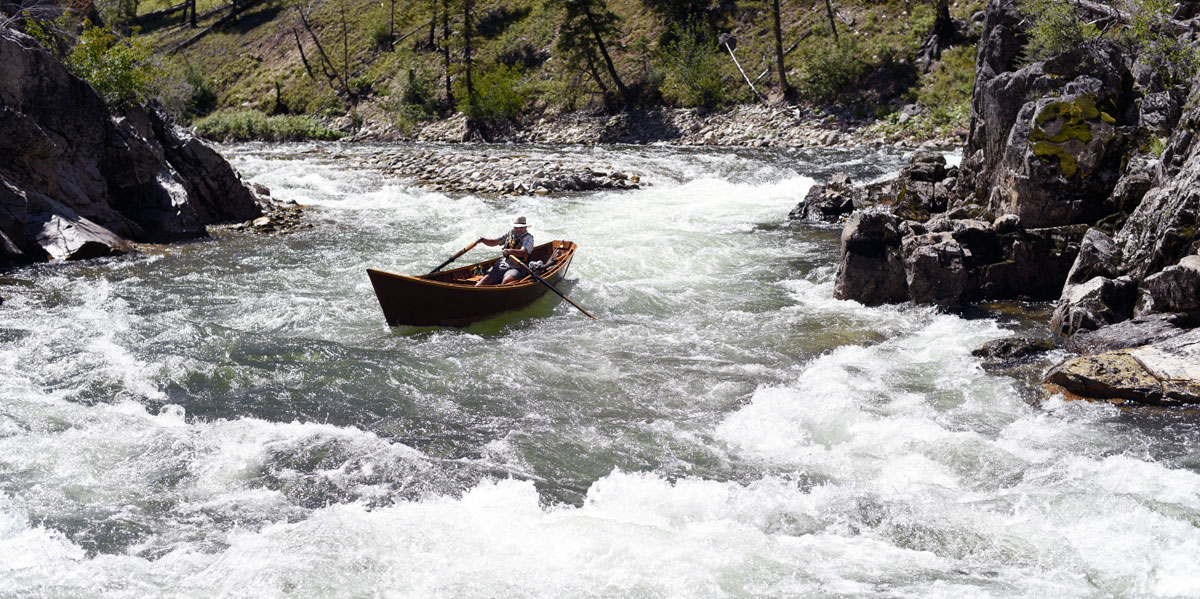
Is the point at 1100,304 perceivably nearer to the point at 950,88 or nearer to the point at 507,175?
the point at 507,175

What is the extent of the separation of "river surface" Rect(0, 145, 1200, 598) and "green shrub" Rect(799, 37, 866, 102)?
81.7ft

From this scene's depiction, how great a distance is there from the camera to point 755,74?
40656 mm

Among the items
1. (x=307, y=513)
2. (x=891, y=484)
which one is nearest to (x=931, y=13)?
(x=891, y=484)

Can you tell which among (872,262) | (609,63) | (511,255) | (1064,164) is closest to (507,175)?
(511,255)

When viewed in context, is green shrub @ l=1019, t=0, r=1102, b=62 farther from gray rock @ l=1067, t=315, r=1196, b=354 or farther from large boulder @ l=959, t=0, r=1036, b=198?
gray rock @ l=1067, t=315, r=1196, b=354

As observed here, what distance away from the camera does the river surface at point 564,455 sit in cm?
583

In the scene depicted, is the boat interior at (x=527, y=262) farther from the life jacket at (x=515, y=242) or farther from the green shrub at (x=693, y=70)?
the green shrub at (x=693, y=70)

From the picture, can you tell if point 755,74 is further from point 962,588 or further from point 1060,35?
point 962,588

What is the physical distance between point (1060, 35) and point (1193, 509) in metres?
10.2

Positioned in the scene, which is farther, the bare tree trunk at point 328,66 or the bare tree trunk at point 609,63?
the bare tree trunk at point 328,66

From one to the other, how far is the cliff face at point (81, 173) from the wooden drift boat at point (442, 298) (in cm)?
801

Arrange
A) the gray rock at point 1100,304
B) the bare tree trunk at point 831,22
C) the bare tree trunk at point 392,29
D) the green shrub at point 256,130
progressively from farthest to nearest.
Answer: the bare tree trunk at point 392,29, the green shrub at point 256,130, the bare tree trunk at point 831,22, the gray rock at point 1100,304

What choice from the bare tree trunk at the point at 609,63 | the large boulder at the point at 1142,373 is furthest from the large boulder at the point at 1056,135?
the bare tree trunk at the point at 609,63

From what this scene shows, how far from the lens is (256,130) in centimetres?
4709
